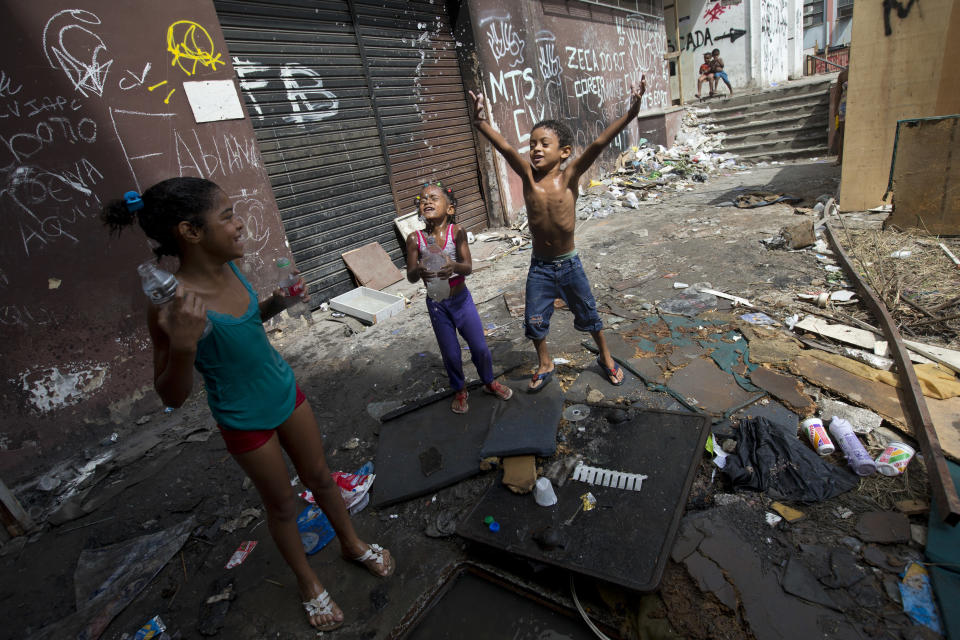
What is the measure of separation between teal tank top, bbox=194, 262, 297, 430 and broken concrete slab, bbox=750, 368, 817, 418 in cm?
293

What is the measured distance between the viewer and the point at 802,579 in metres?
1.98

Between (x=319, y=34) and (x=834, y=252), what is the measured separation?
642 cm

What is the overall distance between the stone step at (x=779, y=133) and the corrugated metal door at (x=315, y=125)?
10341 mm

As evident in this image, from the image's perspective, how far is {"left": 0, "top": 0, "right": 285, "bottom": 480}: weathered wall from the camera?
3426 millimetres

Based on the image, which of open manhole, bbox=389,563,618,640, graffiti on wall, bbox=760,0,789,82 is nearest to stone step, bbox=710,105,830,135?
graffiti on wall, bbox=760,0,789,82

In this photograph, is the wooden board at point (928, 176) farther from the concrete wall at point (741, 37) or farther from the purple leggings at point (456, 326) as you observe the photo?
the concrete wall at point (741, 37)

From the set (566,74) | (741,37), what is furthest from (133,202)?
(741,37)

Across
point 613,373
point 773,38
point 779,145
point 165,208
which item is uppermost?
point 773,38


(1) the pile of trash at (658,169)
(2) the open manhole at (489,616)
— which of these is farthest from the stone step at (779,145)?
(2) the open manhole at (489,616)

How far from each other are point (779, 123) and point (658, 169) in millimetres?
4001

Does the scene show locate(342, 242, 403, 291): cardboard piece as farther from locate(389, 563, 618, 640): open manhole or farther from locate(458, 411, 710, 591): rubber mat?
locate(389, 563, 618, 640): open manhole

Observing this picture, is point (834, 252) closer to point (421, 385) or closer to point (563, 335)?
point (563, 335)

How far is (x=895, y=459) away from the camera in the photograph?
2.39 m

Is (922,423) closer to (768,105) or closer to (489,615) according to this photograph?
(489,615)
